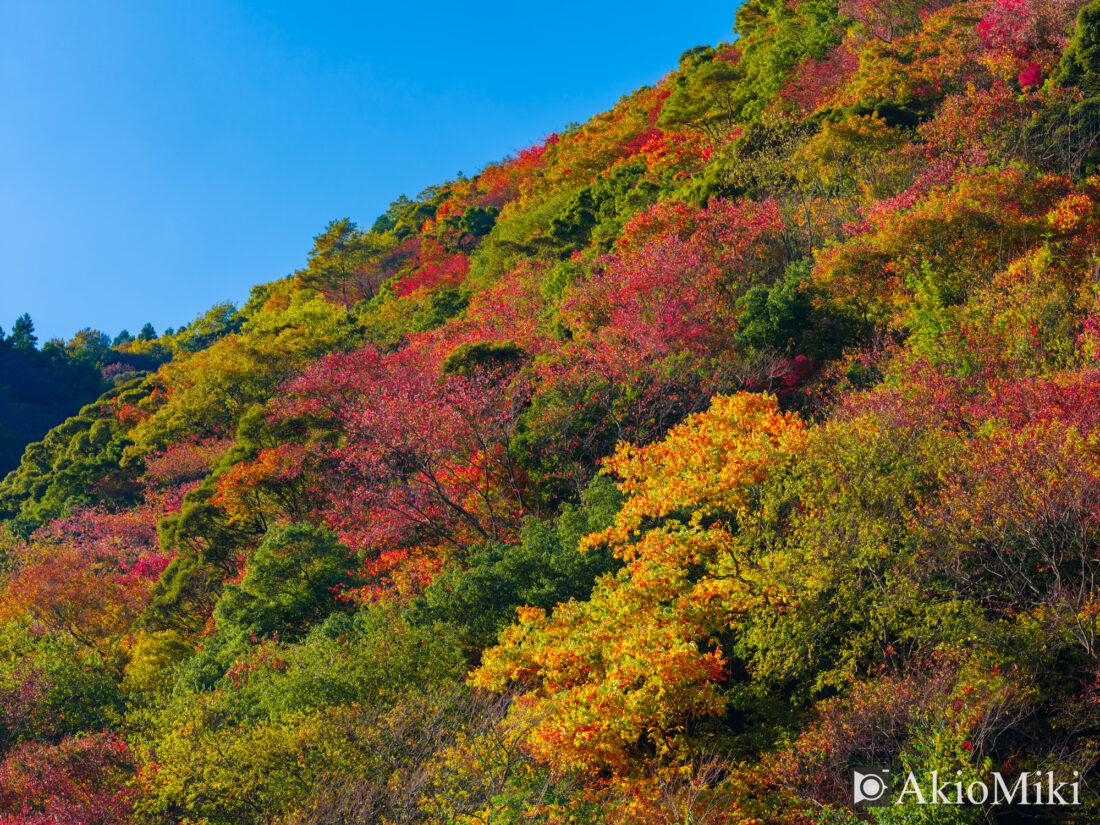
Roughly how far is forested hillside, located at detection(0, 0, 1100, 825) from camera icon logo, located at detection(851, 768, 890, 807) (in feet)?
0.51

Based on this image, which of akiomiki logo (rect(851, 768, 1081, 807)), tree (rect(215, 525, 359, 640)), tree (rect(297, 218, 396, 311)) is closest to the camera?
akiomiki logo (rect(851, 768, 1081, 807))

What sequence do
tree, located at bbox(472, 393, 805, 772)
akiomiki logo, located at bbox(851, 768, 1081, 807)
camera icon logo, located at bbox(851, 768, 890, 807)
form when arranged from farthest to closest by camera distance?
tree, located at bbox(472, 393, 805, 772)
camera icon logo, located at bbox(851, 768, 890, 807)
akiomiki logo, located at bbox(851, 768, 1081, 807)

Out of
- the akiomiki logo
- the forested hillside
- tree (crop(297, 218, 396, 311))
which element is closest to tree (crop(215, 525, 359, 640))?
the forested hillside

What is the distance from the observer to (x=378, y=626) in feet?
49.3

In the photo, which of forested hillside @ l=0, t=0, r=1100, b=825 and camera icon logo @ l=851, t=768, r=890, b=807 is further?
forested hillside @ l=0, t=0, r=1100, b=825

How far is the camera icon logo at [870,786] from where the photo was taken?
9828 mm

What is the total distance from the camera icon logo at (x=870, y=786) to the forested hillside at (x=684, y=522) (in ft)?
0.51

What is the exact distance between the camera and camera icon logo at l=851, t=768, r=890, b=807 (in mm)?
9828

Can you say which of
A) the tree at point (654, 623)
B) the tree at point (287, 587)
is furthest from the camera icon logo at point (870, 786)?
the tree at point (287, 587)

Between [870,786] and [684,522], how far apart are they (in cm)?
729

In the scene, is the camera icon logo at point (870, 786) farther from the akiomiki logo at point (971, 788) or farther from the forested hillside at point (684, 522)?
the forested hillside at point (684, 522)

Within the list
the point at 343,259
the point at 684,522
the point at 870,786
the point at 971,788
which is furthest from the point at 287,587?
the point at 343,259

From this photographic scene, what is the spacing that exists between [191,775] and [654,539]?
28.6ft

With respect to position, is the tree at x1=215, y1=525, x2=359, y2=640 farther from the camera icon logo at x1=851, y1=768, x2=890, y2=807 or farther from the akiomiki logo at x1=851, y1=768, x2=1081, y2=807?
the akiomiki logo at x1=851, y1=768, x2=1081, y2=807
